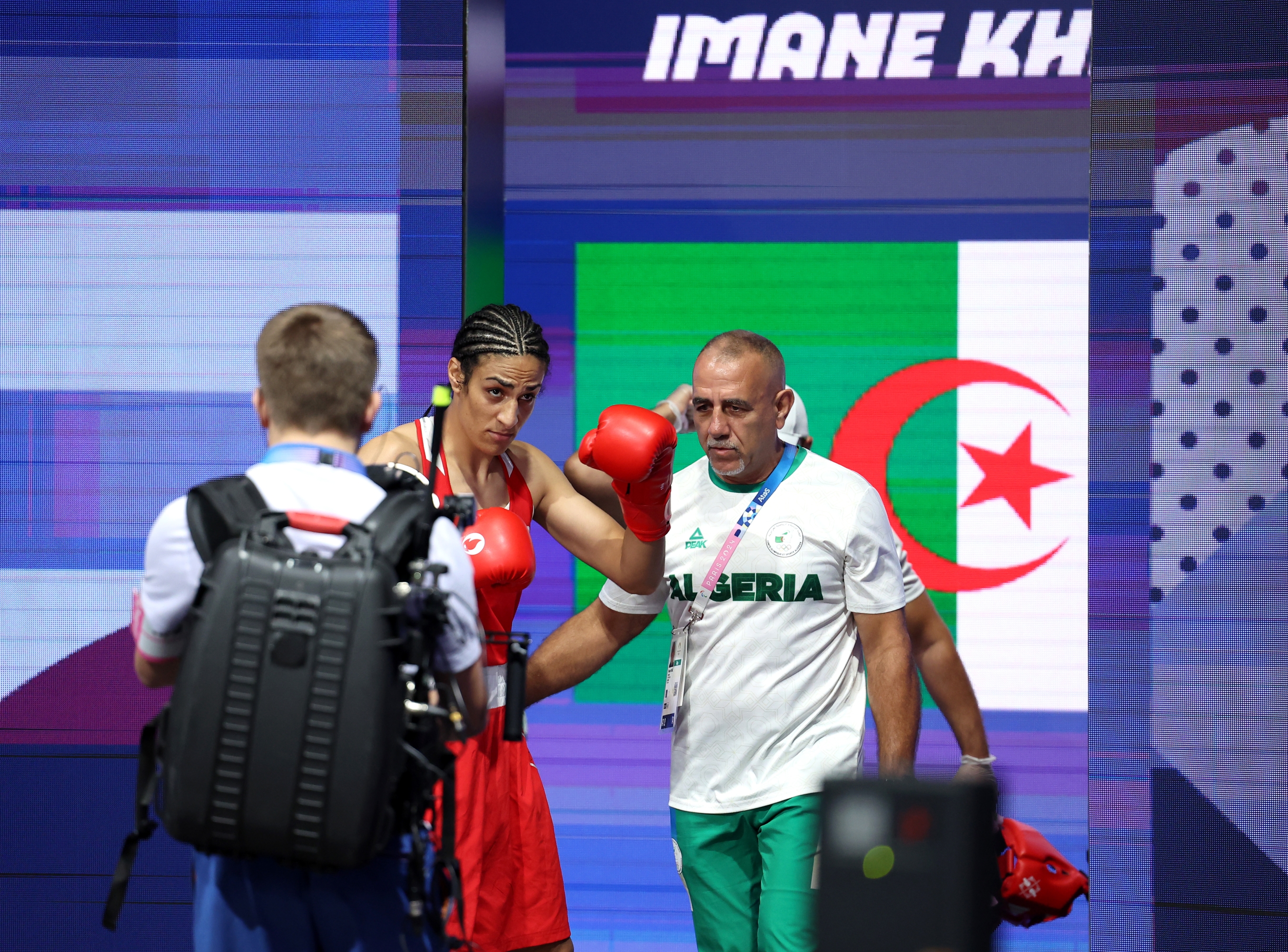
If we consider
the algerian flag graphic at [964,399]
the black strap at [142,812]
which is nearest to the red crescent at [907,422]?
the algerian flag graphic at [964,399]

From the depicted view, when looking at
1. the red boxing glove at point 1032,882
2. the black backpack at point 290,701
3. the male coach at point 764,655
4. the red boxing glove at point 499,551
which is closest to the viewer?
the black backpack at point 290,701

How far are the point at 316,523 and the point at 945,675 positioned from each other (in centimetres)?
248

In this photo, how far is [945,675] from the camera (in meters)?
3.95

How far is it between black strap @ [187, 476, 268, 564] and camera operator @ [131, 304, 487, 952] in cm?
3

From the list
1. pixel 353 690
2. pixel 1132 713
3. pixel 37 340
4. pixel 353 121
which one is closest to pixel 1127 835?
pixel 1132 713

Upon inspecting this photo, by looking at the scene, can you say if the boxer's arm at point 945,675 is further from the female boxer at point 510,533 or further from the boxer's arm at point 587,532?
the female boxer at point 510,533

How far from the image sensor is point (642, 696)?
4945 millimetres

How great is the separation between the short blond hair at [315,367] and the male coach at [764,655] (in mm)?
1578

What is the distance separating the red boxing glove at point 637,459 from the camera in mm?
3018

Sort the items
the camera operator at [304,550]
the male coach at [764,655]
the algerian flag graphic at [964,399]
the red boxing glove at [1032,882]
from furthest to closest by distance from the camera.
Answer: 1. the algerian flag graphic at [964,399]
2. the red boxing glove at [1032,882]
3. the male coach at [764,655]
4. the camera operator at [304,550]

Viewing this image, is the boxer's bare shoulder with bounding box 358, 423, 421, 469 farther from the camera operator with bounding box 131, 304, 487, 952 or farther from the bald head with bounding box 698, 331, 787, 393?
the camera operator with bounding box 131, 304, 487, 952

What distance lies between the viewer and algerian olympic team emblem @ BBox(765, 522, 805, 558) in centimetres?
349

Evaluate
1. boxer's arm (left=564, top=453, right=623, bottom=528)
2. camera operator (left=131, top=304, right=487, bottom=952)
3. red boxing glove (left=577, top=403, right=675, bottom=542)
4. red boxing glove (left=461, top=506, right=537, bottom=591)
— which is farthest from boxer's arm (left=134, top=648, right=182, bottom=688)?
boxer's arm (left=564, top=453, right=623, bottom=528)

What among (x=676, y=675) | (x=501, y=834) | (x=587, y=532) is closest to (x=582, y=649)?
(x=676, y=675)
